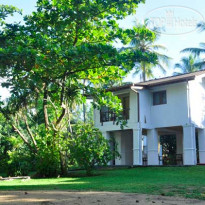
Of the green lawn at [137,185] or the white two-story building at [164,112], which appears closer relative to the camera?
the green lawn at [137,185]

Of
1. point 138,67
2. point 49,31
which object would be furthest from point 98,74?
point 138,67

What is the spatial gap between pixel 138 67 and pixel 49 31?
2343 cm

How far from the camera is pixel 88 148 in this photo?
1691 cm

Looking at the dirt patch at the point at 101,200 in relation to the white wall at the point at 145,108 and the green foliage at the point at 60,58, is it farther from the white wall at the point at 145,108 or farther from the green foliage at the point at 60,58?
the white wall at the point at 145,108

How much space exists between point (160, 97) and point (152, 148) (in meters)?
3.47

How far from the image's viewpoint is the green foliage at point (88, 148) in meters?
16.9

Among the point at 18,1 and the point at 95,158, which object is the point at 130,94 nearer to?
the point at 95,158

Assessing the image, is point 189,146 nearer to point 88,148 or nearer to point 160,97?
point 160,97

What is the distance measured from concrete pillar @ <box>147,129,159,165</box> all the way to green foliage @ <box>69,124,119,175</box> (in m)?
5.69

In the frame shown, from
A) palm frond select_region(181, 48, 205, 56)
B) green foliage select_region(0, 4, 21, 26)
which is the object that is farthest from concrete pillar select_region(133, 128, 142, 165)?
palm frond select_region(181, 48, 205, 56)

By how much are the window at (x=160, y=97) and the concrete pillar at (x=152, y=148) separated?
6.31 ft

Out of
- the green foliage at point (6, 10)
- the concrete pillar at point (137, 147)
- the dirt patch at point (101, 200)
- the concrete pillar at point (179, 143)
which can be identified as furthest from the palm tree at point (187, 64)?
the dirt patch at point (101, 200)

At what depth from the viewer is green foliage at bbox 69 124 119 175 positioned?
16938 mm

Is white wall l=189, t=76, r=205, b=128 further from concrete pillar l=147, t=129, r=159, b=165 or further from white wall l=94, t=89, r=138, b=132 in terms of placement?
white wall l=94, t=89, r=138, b=132
